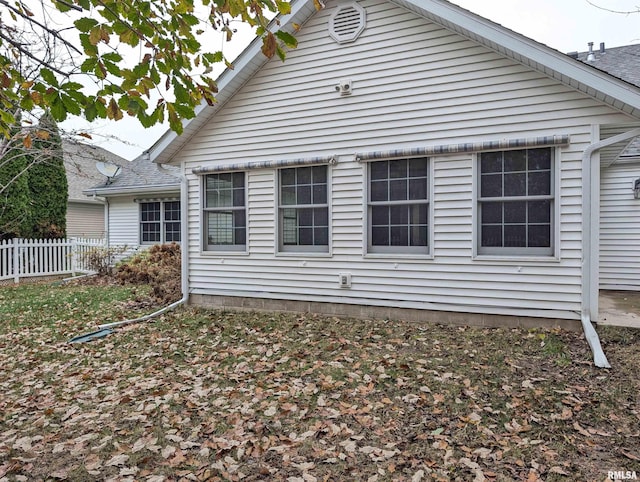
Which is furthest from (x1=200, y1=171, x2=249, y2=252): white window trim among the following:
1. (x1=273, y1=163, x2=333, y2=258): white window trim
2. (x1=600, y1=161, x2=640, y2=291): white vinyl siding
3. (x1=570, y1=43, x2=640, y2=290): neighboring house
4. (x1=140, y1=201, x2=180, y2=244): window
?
(x1=600, y1=161, x2=640, y2=291): white vinyl siding

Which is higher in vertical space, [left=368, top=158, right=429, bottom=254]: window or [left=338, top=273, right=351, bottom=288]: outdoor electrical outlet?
[left=368, top=158, right=429, bottom=254]: window

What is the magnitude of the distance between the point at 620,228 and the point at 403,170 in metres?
5.71

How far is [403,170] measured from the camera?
20.8ft

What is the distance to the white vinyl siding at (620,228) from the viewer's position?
848 cm

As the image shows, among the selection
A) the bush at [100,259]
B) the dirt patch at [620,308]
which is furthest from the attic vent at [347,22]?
the bush at [100,259]

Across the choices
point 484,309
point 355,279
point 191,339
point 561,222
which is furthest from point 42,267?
point 561,222

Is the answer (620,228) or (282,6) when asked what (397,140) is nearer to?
(282,6)

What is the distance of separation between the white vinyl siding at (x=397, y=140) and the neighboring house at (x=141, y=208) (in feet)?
21.9

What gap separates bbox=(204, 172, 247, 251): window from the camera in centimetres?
760

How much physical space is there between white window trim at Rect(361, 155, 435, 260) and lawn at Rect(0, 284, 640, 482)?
107 cm

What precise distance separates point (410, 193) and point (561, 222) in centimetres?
211

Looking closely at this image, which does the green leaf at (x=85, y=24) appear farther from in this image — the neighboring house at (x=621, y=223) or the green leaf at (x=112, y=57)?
the neighboring house at (x=621, y=223)

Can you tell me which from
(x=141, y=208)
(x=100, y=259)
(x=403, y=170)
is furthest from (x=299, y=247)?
(x=141, y=208)

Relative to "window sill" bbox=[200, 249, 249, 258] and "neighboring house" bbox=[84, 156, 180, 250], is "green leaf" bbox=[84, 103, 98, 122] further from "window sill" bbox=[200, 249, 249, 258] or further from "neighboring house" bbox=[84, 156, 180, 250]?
"neighboring house" bbox=[84, 156, 180, 250]
